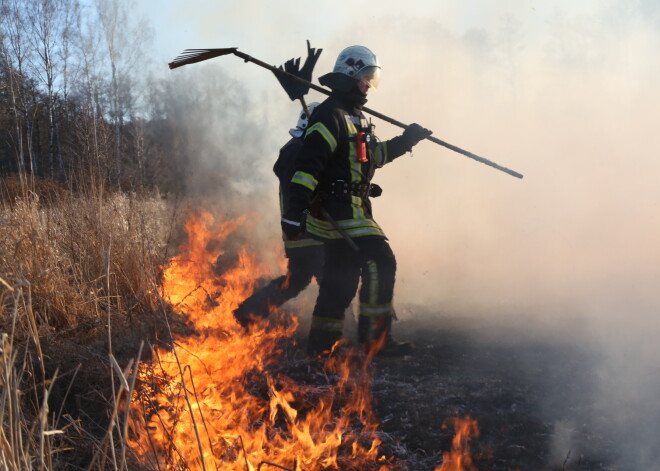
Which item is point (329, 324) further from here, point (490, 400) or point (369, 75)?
point (369, 75)

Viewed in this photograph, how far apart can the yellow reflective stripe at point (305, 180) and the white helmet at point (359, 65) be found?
0.98 m

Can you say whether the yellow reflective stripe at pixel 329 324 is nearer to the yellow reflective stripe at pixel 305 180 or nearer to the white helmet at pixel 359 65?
the yellow reflective stripe at pixel 305 180

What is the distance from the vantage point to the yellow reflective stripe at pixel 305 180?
3924 millimetres

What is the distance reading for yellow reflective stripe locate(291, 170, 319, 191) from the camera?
12.9 feet

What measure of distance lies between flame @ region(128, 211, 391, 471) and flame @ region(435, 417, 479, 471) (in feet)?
1.02

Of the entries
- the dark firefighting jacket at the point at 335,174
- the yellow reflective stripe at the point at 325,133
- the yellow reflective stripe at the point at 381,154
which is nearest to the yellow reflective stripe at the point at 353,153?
the dark firefighting jacket at the point at 335,174

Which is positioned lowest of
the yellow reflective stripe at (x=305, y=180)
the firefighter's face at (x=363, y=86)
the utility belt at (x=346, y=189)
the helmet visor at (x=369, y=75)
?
the utility belt at (x=346, y=189)

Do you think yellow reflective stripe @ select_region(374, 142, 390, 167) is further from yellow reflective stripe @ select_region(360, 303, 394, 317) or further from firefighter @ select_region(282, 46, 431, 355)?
yellow reflective stripe @ select_region(360, 303, 394, 317)

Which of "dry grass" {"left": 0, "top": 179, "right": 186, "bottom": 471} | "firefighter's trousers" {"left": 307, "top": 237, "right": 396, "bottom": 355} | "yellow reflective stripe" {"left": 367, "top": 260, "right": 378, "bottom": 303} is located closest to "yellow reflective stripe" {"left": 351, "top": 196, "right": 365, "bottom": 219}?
"firefighter's trousers" {"left": 307, "top": 237, "right": 396, "bottom": 355}

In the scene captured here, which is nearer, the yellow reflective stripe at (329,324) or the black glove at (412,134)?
the yellow reflective stripe at (329,324)

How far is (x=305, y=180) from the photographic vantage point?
154 inches

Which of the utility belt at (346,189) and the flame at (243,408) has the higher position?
the utility belt at (346,189)

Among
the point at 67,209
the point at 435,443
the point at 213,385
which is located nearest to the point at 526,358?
the point at 435,443

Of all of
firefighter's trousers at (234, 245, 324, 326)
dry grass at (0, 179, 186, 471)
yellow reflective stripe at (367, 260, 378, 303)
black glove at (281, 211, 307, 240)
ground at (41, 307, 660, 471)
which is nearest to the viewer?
ground at (41, 307, 660, 471)
